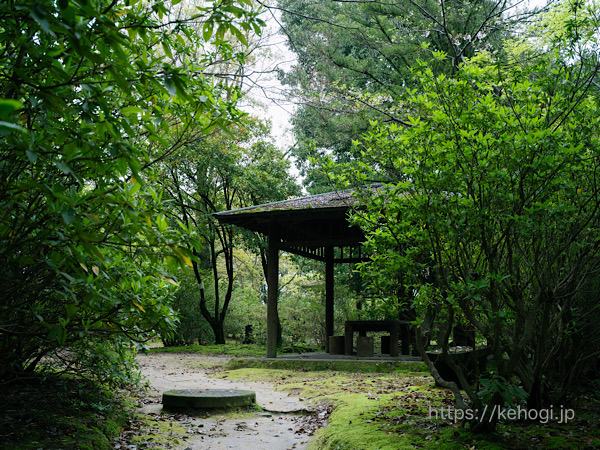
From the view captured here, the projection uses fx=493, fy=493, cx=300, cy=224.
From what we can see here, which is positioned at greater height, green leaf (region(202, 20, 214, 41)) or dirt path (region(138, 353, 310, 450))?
green leaf (region(202, 20, 214, 41))

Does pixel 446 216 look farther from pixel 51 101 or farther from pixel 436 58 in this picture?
pixel 51 101

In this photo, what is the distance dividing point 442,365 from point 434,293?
9.19ft

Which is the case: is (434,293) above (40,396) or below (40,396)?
above

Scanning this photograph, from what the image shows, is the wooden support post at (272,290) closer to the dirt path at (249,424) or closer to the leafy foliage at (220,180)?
the dirt path at (249,424)

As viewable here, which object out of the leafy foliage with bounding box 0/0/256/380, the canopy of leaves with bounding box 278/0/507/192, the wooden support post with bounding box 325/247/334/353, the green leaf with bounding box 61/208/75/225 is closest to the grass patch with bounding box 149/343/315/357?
the wooden support post with bounding box 325/247/334/353

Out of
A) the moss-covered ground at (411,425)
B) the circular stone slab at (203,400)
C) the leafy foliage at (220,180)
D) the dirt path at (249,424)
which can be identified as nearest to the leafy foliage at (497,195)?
the moss-covered ground at (411,425)

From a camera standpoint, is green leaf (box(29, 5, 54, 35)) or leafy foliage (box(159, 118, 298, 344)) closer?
green leaf (box(29, 5, 54, 35))

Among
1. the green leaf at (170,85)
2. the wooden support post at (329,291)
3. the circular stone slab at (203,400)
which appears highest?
the green leaf at (170,85)

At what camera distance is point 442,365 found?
21.5 ft

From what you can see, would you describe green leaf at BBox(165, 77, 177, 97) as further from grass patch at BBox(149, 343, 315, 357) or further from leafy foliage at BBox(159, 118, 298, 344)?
leafy foliage at BBox(159, 118, 298, 344)

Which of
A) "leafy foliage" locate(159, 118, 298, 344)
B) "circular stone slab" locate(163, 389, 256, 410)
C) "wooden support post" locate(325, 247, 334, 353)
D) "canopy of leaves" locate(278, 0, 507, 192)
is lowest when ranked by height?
"circular stone slab" locate(163, 389, 256, 410)

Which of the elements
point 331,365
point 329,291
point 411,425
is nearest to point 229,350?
point 329,291

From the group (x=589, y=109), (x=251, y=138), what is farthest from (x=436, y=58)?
(x=251, y=138)

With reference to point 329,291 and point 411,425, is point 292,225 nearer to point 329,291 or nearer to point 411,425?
point 329,291
